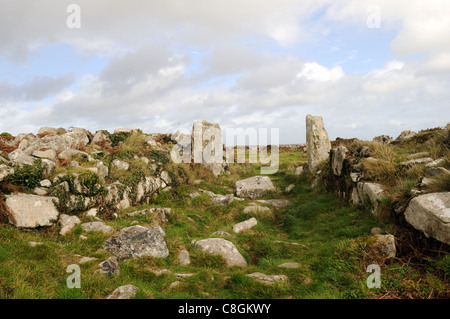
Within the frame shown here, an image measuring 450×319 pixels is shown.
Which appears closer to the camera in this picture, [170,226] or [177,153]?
[170,226]

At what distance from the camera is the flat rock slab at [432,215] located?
646 centimetres

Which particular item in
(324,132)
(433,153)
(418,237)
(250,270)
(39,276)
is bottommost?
(250,270)

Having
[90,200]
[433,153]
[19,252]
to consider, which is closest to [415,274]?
[433,153]

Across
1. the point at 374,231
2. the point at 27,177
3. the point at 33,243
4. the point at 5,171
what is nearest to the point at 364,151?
the point at 374,231

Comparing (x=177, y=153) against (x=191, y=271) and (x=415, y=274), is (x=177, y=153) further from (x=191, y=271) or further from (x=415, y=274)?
(x=415, y=274)

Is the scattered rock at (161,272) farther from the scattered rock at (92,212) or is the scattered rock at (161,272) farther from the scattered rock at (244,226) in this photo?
the scattered rock at (244,226)

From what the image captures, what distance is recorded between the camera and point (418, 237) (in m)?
7.29

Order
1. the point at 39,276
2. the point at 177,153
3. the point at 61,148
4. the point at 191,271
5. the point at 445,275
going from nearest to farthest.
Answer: the point at 445,275
the point at 39,276
the point at 191,271
the point at 61,148
the point at 177,153

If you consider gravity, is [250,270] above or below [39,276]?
below

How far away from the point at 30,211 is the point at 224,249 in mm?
6033

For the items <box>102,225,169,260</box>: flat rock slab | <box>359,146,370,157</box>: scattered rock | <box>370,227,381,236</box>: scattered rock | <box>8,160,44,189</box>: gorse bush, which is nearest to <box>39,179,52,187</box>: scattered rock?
<box>8,160,44,189</box>: gorse bush

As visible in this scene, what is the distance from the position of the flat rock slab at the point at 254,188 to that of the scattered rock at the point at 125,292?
1136cm
